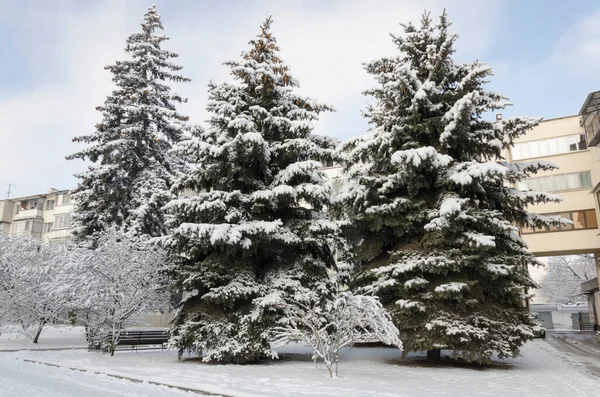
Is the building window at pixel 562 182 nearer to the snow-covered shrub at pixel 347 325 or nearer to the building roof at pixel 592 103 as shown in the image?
the building roof at pixel 592 103

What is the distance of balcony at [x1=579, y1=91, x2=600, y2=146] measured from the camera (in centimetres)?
2669

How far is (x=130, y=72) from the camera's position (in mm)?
24297

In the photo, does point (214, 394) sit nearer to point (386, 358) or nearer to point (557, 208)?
point (386, 358)

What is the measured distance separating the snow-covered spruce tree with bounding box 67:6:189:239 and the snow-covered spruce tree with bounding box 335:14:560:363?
33.5ft

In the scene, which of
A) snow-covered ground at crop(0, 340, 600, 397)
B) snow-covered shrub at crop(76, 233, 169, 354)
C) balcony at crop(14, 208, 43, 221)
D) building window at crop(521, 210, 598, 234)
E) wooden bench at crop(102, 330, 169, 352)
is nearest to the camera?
snow-covered ground at crop(0, 340, 600, 397)

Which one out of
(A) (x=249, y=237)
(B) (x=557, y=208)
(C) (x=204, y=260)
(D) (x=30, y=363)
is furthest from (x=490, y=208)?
(B) (x=557, y=208)

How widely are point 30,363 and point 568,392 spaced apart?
1408 centimetres

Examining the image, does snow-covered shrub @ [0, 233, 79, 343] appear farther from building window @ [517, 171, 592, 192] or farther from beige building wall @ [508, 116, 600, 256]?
building window @ [517, 171, 592, 192]

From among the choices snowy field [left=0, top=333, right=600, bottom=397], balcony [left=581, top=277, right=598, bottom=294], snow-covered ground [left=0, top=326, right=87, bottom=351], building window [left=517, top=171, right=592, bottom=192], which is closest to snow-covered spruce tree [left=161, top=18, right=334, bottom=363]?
snowy field [left=0, top=333, right=600, bottom=397]

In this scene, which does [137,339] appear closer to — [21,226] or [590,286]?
[590,286]

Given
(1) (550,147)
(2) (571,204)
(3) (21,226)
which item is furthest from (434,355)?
(3) (21,226)

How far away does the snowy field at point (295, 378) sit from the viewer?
29.6 feet

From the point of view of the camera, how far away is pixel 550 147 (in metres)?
30.8

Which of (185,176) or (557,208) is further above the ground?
(557,208)
